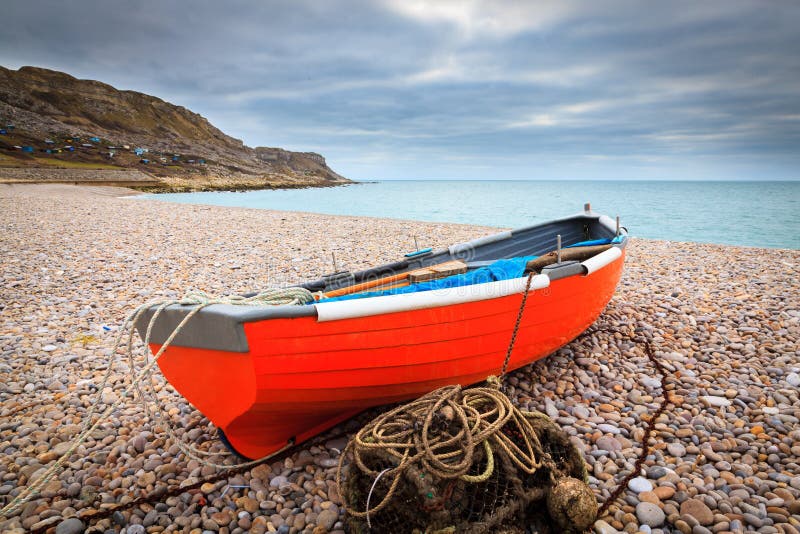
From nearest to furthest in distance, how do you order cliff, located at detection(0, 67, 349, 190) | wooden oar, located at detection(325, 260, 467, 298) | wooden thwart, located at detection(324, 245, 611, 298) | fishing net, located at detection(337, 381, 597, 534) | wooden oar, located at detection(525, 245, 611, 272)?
fishing net, located at detection(337, 381, 597, 534) < wooden oar, located at detection(325, 260, 467, 298) < wooden thwart, located at detection(324, 245, 611, 298) < wooden oar, located at detection(525, 245, 611, 272) < cliff, located at detection(0, 67, 349, 190)

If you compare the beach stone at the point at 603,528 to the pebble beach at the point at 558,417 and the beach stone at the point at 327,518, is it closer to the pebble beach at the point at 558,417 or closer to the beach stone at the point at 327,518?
the pebble beach at the point at 558,417

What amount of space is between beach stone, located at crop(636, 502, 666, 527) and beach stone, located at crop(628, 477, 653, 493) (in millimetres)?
166

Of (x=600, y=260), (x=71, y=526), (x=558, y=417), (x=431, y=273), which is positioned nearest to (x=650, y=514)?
(x=558, y=417)

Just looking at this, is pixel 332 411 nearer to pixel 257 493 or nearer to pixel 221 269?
pixel 257 493

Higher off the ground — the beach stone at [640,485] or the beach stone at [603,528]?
the beach stone at [603,528]

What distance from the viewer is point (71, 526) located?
277 cm

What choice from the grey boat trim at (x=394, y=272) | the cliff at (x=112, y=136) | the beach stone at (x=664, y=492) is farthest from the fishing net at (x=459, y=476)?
the cliff at (x=112, y=136)

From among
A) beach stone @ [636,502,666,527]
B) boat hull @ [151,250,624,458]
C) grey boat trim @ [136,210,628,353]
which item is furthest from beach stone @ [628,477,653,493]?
grey boat trim @ [136,210,628,353]

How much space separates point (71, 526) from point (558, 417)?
4064 mm

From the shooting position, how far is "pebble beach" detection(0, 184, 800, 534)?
2.90 meters

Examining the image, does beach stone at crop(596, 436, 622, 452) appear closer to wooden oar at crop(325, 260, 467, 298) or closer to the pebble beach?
the pebble beach

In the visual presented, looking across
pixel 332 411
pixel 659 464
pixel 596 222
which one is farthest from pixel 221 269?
pixel 659 464

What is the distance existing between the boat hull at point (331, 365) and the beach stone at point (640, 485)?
1.41 metres

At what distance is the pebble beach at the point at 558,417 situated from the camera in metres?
2.90
